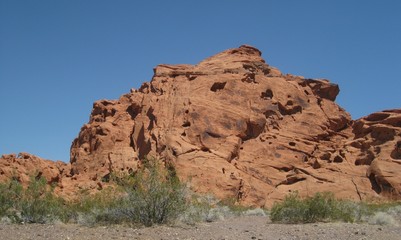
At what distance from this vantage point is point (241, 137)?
38.3 m

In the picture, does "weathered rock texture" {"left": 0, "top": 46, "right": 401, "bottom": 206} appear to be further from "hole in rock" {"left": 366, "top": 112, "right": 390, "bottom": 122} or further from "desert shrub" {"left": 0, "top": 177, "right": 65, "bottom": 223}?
"desert shrub" {"left": 0, "top": 177, "right": 65, "bottom": 223}

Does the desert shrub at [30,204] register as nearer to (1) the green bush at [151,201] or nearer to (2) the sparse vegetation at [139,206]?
(2) the sparse vegetation at [139,206]

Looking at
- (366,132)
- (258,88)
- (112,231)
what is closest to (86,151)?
(258,88)

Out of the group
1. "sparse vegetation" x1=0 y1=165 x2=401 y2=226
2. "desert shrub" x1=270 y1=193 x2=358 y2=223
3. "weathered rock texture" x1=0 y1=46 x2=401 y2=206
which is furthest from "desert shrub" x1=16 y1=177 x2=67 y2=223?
"weathered rock texture" x1=0 y1=46 x2=401 y2=206

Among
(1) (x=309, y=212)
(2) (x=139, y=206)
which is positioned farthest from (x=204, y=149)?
(2) (x=139, y=206)

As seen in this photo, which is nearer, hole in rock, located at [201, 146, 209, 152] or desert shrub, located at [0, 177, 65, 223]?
desert shrub, located at [0, 177, 65, 223]

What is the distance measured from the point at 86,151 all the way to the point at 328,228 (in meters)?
29.4

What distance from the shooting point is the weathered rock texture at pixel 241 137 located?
34.1 meters

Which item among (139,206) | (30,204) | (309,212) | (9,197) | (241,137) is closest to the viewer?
(139,206)

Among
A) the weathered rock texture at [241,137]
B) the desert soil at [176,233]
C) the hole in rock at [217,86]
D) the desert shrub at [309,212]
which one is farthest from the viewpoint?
the hole in rock at [217,86]

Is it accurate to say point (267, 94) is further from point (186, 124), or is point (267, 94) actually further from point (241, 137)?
point (186, 124)

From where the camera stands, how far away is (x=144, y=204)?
1584 cm

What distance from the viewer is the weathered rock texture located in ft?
112

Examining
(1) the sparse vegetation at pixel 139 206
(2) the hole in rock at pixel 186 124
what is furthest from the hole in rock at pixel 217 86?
(1) the sparse vegetation at pixel 139 206
